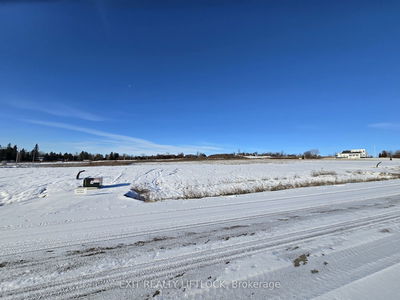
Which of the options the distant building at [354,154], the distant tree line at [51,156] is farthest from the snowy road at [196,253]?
the distant building at [354,154]

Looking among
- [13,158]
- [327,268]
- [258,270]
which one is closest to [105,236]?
[258,270]

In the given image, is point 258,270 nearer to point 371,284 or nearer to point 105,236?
point 371,284

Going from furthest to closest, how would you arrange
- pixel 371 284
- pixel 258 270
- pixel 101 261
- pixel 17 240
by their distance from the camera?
pixel 17 240, pixel 101 261, pixel 258 270, pixel 371 284

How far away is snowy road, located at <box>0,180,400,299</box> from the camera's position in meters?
3.06

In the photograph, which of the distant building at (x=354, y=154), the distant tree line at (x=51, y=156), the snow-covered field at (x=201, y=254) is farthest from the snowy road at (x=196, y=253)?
the distant building at (x=354, y=154)

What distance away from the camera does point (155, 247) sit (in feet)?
14.8

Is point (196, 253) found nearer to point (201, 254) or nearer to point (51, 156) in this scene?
point (201, 254)

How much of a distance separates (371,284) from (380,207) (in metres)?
6.71

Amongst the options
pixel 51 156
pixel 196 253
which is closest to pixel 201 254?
pixel 196 253

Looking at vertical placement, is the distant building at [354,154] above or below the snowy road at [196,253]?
above

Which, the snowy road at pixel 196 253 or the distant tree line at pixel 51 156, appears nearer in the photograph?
the snowy road at pixel 196 253

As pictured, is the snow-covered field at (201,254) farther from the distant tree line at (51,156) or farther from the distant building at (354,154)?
the distant building at (354,154)

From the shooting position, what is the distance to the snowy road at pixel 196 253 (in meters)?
3.06

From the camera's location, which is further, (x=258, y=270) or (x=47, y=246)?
(x=47, y=246)
